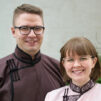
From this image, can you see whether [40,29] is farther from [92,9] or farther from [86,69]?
[92,9]

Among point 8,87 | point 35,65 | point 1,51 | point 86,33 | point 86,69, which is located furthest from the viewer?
point 86,33

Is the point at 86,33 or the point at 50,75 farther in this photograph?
the point at 86,33

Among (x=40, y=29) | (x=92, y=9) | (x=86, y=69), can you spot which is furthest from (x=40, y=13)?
(x=92, y=9)

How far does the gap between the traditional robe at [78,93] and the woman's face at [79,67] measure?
35 millimetres

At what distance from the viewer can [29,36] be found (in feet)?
4.70

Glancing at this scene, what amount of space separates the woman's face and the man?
0.94ft

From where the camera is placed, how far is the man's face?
1436mm

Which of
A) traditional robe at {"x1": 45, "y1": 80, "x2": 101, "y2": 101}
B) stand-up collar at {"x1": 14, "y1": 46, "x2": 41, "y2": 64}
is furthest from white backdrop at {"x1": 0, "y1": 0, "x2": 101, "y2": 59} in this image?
traditional robe at {"x1": 45, "y1": 80, "x2": 101, "y2": 101}

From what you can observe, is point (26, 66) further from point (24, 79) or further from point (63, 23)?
point (63, 23)

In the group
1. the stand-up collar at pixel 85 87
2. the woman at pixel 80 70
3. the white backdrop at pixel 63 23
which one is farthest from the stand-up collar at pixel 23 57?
the white backdrop at pixel 63 23

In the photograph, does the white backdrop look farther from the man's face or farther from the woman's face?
the woman's face

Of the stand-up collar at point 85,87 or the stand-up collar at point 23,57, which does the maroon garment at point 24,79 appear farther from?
the stand-up collar at point 85,87

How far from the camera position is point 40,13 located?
4.93 feet

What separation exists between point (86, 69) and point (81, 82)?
0.29 feet
